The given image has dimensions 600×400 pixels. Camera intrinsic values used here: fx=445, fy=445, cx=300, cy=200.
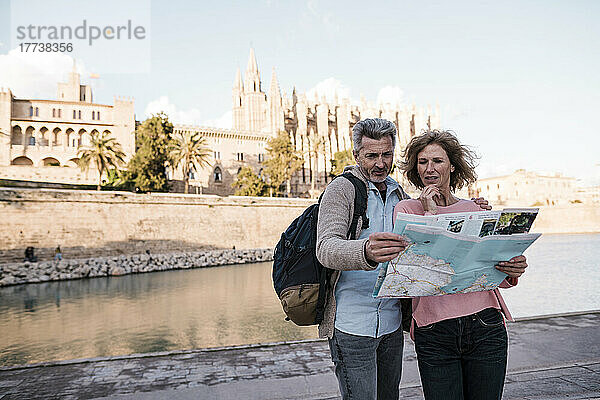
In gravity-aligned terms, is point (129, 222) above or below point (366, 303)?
below

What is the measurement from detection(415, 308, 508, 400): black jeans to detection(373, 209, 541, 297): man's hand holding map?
0.16 meters

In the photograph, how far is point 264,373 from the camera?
4.39 metres

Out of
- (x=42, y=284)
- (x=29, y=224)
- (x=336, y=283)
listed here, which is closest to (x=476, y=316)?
(x=336, y=283)

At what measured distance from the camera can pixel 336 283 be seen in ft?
6.49

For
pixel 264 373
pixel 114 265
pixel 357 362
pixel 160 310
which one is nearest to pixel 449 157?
pixel 357 362

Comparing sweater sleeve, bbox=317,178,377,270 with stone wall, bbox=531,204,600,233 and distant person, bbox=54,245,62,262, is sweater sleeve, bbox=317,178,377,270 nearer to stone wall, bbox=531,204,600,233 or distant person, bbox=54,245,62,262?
distant person, bbox=54,245,62,262

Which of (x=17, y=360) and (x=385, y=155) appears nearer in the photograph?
(x=385, y=155)

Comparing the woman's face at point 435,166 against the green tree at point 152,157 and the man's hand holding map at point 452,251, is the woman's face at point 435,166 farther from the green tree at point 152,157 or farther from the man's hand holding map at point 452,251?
the green tree at point 152,157

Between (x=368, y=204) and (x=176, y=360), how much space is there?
385 cm

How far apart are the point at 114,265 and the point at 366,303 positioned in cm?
2040

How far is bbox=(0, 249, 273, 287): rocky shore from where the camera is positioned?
58.1 ft

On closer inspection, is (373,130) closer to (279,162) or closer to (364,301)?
(364,301)

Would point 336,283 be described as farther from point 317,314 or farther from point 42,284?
point 42,284

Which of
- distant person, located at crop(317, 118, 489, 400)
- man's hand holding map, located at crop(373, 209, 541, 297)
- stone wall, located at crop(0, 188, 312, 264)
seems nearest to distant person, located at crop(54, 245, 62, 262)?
stone wall, located at crop(0, 188, 312, 264)
